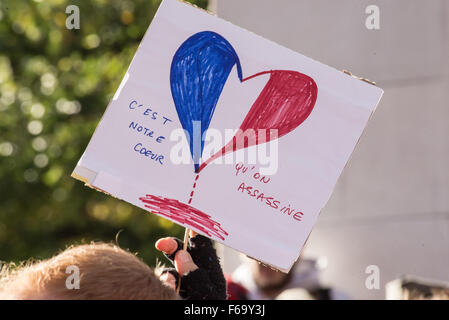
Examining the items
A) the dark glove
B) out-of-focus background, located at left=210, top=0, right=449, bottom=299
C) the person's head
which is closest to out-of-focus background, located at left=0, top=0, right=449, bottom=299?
out-of-focus background, located at left=210, top=0, right=449, bottom=299

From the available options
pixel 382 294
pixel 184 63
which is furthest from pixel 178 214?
pixel 382 294

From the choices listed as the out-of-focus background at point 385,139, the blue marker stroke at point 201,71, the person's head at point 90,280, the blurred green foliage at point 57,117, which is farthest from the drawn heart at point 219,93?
the blurred green foliage at point 57,117

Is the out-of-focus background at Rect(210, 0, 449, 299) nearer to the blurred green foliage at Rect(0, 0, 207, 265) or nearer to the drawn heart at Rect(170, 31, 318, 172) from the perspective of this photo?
the blurred green foliage at Rect(0, 0, 207, 265)

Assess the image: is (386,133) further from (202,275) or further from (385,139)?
(202,275)

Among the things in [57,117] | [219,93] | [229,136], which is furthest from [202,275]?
[57,117]

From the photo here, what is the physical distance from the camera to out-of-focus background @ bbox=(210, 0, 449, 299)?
4707 millimetres

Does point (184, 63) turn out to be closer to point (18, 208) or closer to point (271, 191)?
point (271, 191)

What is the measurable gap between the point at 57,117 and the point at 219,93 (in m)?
4.18

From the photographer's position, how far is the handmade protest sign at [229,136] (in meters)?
2.10

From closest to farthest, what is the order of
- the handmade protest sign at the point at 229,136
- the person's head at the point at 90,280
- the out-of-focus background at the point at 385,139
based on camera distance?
the person's head at the point at 90,280
the handmade protest sign at the point at 229,136
the out-of-focus background at the point at 385,139

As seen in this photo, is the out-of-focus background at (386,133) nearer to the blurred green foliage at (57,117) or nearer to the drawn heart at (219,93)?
the blurred green foliage at (57,117)

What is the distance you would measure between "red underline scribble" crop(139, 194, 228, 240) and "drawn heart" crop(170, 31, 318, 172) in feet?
0.35

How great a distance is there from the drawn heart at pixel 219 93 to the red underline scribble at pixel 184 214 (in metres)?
0.11

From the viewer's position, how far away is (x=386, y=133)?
4.82m
